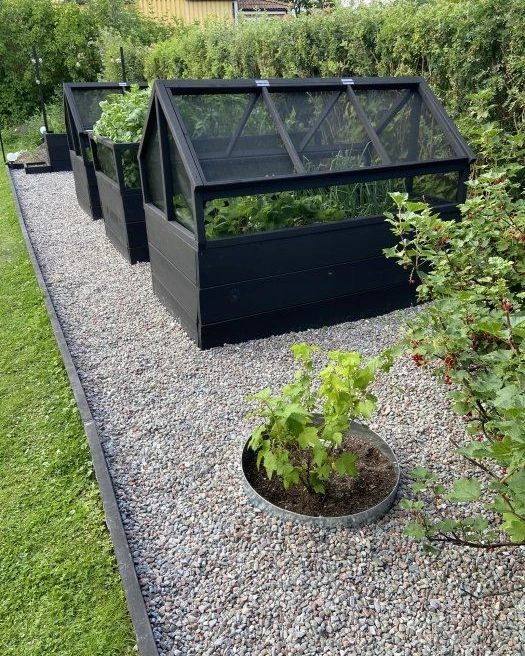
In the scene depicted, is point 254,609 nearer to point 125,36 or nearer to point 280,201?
point 280,201

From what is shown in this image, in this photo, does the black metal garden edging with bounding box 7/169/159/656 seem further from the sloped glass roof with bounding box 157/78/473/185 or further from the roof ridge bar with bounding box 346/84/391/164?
the roof ridge bar with bounding box 346/84/391/164

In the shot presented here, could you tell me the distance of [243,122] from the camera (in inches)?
154

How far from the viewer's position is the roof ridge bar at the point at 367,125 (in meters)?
4.13

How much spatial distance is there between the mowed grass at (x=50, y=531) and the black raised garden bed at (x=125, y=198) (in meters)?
2.02

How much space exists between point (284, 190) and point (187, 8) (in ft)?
68.0

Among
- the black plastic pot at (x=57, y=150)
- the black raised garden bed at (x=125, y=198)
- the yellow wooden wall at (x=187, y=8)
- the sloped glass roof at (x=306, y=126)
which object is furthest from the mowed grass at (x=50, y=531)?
the yellow wooden wall at (x=187, y=8)

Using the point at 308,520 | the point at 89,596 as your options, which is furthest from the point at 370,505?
the point at 89,596

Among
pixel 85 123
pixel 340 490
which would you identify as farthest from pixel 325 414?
pixel 85 123

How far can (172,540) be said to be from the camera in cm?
235

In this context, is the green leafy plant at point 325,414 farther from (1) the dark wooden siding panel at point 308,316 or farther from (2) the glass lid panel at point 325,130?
(2) the glass lid panel at point 325,130

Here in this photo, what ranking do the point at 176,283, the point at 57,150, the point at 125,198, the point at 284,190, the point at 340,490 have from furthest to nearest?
the point at 57,150
the point at 125,198
the point at 176,283
the point at 284,190
the point at 340,490

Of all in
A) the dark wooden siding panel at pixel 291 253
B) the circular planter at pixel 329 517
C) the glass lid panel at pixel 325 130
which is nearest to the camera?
the circular planter at pixel 329 517

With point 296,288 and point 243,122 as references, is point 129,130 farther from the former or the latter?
point 296,288

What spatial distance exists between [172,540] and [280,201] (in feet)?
8.35
